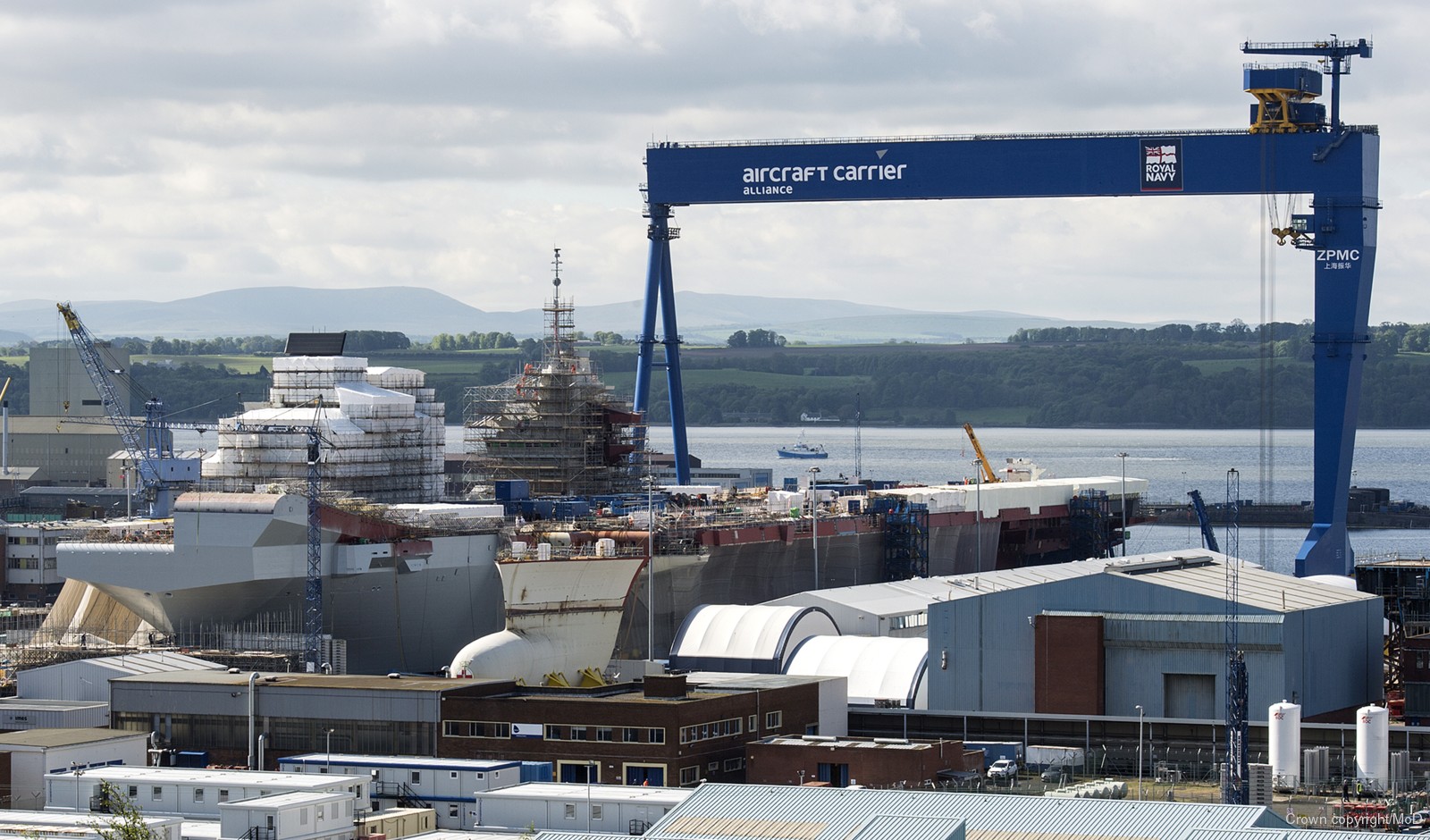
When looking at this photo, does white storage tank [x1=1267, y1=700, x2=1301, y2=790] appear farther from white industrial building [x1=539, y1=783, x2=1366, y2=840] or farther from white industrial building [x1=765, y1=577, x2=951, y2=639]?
white industrial building [x1=765, y1=577, x2=951, y2=639]

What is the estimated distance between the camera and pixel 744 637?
65625 mm

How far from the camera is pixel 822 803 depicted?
131 ft

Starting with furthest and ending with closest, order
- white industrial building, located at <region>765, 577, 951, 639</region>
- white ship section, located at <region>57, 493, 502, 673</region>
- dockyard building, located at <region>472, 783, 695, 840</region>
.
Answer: white ship section, located at <region>57, 493, 502, 673</region> < white industrial building, located at <region>765, 577, 951, 639</region> < dockyard building, located at <region>472, 783, 695, 840</region>

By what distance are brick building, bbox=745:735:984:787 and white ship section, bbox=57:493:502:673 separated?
24.4 m

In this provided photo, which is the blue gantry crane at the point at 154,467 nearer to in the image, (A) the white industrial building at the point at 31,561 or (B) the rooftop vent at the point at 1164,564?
(A) the white industrial building at the point at 31,561

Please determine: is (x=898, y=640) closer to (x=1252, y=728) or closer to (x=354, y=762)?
(x=1252, y=728)

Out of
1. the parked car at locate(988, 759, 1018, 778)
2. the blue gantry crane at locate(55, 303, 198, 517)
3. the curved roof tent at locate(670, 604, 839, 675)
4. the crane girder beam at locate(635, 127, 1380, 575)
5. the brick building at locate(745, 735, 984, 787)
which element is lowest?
the parked car at locate(988, 759, 1018, 778)

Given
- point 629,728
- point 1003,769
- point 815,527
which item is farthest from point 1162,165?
point 629,728

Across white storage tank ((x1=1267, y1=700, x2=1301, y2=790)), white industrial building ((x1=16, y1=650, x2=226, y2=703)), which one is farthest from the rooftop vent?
white industrial building ((x1=16, y1=650, x2=226, y2=703))

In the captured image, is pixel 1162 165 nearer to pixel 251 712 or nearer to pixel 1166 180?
pixel 1166 180

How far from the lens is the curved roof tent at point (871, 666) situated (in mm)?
59938

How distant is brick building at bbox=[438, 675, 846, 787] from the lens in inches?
1973

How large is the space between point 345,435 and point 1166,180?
31.6 m

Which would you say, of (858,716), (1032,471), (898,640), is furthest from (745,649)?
(1032,471)
